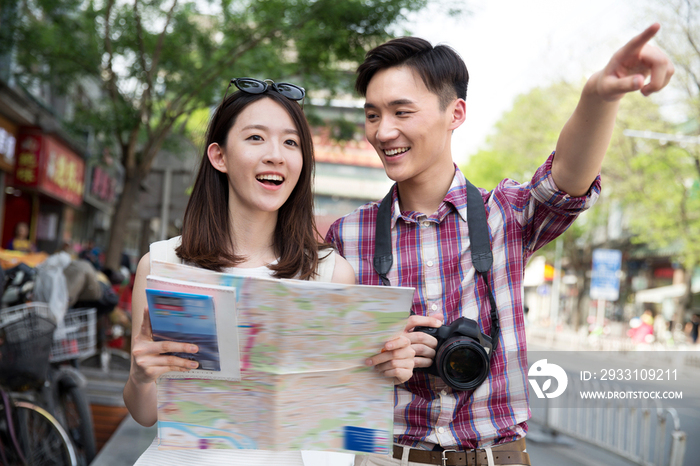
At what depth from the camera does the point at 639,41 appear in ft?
4.46

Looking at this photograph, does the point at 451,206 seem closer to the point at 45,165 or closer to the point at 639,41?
the point at 639,41

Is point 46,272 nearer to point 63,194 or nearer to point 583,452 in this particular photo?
point 583,452

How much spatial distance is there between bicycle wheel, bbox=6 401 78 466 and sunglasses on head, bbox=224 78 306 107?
289 cm

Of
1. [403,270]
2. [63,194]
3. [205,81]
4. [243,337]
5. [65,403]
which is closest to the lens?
[243,337]

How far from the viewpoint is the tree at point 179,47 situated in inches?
323

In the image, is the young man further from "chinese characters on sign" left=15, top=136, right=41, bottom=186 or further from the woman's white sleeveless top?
"chinese characters on sign" left=15, top=136, right=41, bottom=186

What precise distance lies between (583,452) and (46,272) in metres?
5.97

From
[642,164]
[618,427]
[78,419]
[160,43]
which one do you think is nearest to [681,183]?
[642,164]

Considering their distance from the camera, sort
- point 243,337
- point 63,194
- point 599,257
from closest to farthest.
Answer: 1. point 243,337
2. point 63,194
3. point 599,257

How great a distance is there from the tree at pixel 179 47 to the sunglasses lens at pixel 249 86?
21.1 feet

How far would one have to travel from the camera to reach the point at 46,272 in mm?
5594

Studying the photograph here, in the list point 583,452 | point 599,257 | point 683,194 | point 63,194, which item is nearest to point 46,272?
point 583,452

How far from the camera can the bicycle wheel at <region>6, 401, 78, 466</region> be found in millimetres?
3825

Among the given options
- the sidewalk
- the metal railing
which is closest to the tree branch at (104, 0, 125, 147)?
the sidewalk
